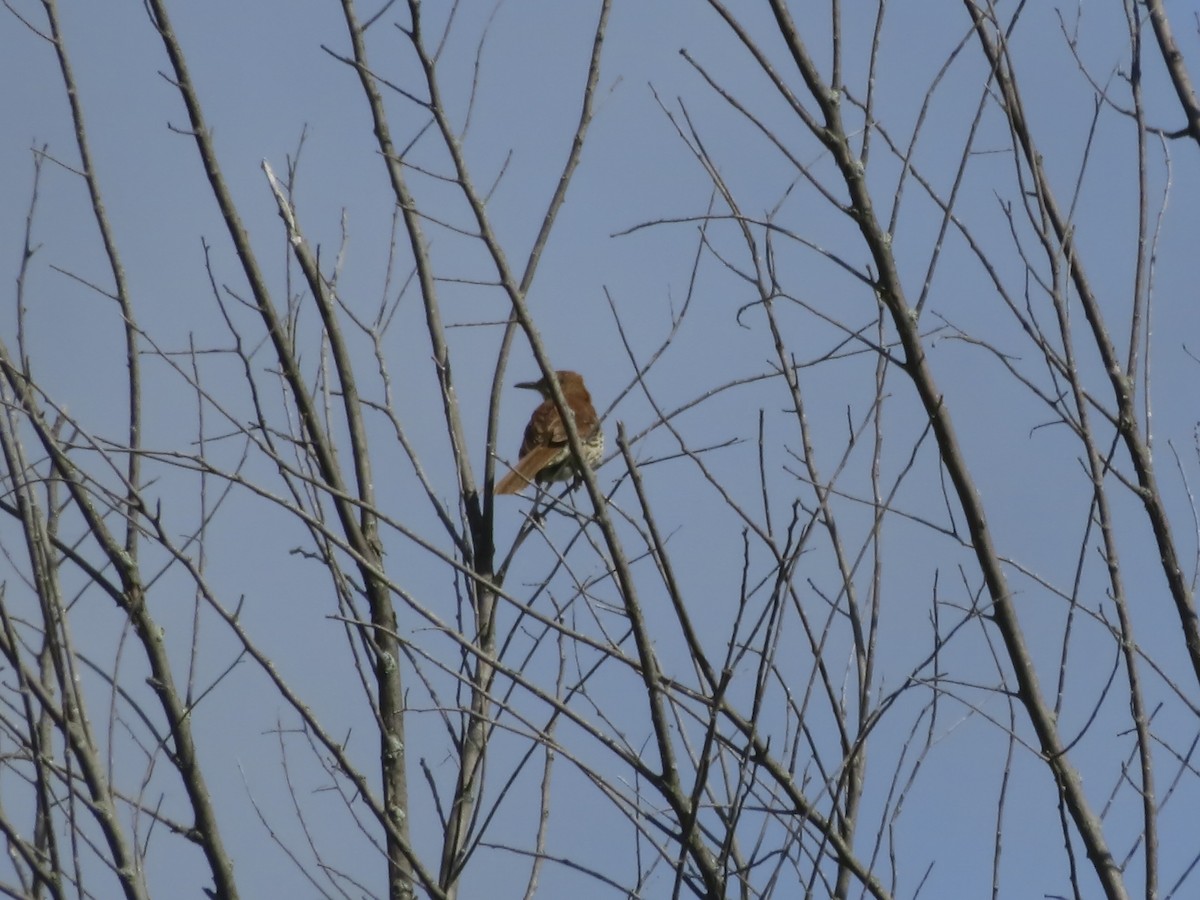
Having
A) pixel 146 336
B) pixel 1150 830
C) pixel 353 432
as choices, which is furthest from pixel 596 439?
pixel 1150 830

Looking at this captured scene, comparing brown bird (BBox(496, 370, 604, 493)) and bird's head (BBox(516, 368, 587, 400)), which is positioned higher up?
bird's head (BBox(516, 368, 587, 400))

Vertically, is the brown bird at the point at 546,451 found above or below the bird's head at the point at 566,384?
below

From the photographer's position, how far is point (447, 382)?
3988 mm

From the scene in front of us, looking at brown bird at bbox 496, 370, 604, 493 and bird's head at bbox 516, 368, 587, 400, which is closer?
brown bird at bbox 496, 370, 604, 493

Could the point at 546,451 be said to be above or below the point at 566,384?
below

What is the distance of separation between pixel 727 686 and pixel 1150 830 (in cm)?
83

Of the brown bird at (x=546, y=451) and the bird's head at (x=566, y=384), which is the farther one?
the bird's head at (x=566, y=384)

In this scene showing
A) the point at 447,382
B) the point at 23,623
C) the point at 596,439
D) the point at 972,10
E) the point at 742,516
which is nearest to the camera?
the point at 742,516

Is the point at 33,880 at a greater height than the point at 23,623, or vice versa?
the point at 23,623

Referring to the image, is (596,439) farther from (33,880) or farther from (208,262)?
(33,880)

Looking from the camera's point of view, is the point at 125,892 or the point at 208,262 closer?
the point at 125,892

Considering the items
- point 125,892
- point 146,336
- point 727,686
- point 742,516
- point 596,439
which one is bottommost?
point 125,892

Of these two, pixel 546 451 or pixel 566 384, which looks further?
pixel 566 384

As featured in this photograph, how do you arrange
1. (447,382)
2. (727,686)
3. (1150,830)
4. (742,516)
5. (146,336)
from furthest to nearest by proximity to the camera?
(447,382), (146,336), (742,516), (1150,830), (727,686)
